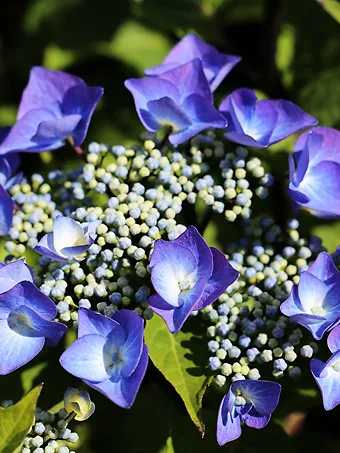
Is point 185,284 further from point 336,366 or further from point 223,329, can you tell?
point 336,366

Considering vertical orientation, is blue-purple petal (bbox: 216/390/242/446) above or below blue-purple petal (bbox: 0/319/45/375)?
above

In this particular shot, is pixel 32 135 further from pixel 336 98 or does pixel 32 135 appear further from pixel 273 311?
pixel 336 98

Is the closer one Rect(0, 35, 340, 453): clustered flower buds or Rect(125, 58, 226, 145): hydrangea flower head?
Rect(0, 35, 340, 453): clustered flower buds

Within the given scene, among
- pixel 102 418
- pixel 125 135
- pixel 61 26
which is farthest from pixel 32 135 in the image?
pixel 61 26

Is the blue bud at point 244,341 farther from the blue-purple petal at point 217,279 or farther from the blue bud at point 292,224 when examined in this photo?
the blue bud at point 292,224

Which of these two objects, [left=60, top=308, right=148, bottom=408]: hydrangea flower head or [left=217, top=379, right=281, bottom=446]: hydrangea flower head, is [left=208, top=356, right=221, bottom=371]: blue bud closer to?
[left=217, top=379, right=281, bottom=446]: hydrangea flower head

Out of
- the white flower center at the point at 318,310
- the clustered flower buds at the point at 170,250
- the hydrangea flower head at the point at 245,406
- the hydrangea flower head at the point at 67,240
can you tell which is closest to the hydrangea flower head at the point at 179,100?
the clustered flower buds at the point at 170,250

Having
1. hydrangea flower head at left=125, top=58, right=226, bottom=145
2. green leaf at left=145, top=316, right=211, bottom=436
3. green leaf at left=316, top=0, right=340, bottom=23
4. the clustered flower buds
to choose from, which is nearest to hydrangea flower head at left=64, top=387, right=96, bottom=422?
the clustered flower buds
